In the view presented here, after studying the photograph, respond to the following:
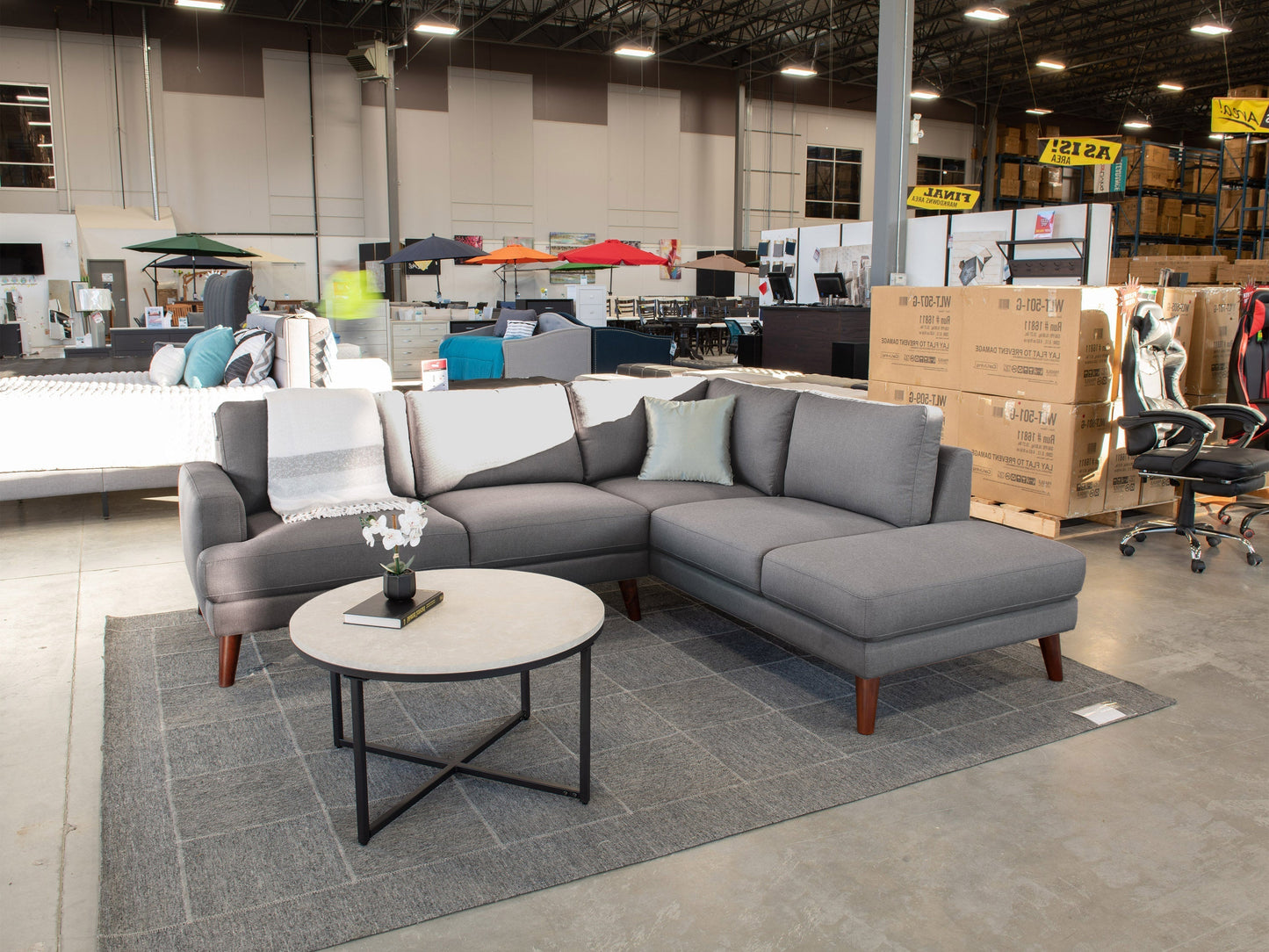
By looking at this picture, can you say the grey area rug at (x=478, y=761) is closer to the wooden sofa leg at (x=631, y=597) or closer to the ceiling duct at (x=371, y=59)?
the wooden sofa leg at (x=631, y=597)

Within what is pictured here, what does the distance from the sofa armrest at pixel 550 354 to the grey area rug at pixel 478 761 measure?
5417 mm

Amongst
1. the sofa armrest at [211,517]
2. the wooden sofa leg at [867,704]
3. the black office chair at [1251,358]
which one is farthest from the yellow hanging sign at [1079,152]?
the sofa armrest at [211,517]

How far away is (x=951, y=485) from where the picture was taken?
352 centimetres

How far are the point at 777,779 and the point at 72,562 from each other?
3.74 metres

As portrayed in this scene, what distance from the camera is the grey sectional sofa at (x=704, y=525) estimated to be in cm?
287

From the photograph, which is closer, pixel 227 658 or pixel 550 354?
pixel 227 658

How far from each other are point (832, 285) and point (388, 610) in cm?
854

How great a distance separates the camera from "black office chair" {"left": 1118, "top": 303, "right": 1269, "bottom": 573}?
4477 mm

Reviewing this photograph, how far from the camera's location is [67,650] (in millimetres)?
3449

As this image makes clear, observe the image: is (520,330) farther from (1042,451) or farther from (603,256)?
(1042,451)

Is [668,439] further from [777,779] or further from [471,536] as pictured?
[777,779]

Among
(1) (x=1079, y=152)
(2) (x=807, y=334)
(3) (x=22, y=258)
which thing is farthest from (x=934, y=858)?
(3) (x=22, y=258)

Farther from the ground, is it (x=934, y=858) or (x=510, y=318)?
(x=510, y=318)

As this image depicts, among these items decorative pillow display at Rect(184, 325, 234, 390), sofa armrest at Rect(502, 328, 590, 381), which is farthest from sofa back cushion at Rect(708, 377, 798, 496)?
sofa armrest at Rect(502, 328, 590, 381)
